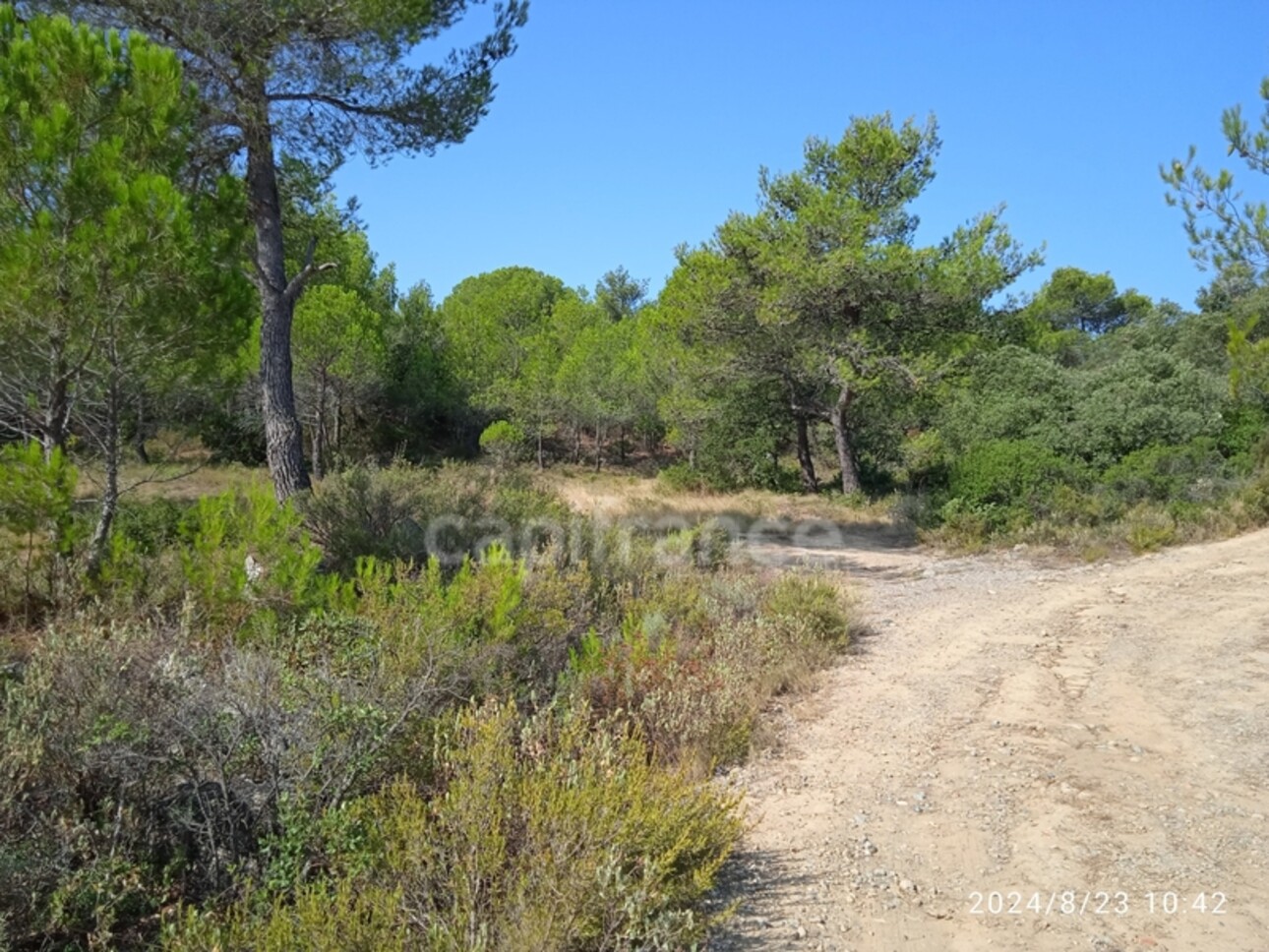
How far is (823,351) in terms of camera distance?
15.7 m

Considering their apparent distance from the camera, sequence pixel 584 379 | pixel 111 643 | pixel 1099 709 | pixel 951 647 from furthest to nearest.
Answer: pixel 584 379
pixel 951 647
pixel 1099 709
pixel 111 643

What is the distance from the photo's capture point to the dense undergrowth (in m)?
2.32

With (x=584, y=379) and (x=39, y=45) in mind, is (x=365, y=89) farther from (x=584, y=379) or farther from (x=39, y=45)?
(x=584, y=379)

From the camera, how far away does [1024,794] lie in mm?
3840

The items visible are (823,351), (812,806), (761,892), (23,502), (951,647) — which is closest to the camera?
(761,892)

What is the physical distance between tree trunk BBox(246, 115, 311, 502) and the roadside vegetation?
0.13ft

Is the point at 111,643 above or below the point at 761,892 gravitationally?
above

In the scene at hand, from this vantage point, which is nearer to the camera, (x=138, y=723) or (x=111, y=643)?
(x=138, y=723)

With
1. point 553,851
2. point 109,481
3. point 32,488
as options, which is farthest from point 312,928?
point 109,481

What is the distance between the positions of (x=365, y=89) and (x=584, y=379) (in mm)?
22479

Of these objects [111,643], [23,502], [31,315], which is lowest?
[111,643]

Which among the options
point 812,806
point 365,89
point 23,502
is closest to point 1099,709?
point 812,806

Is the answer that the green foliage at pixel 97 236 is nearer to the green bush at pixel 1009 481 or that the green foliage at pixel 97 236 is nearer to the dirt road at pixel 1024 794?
the dirt road at pixel 1024 794

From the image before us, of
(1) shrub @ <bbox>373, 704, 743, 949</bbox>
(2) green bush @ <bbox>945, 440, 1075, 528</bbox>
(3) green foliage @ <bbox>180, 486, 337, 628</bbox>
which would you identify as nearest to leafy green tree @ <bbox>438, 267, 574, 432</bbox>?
(2) green bush @ <bbox>945, 440, 1075, 528</bbox>
